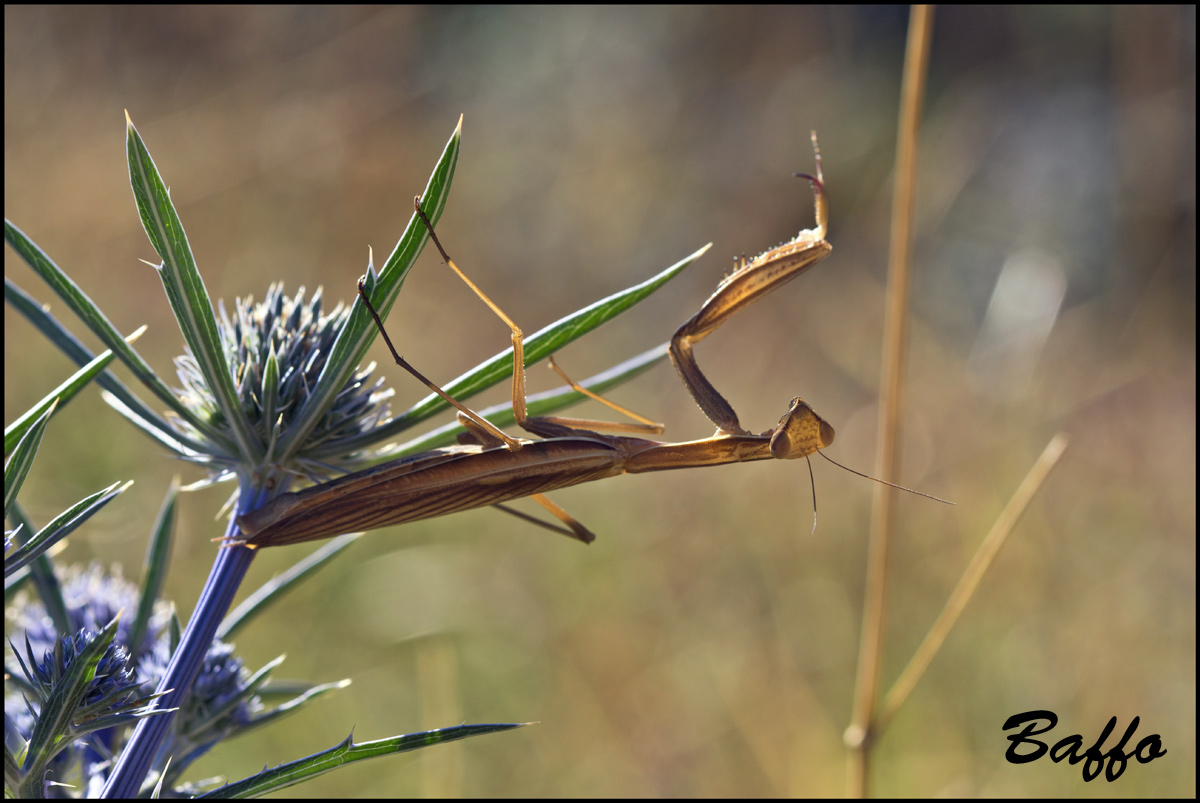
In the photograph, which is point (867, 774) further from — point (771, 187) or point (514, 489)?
point (771, 187)

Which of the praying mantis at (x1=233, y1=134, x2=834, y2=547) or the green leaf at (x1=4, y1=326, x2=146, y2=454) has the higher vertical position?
the green leaf at (x1=4, y1=326, x2=146, y2=454)

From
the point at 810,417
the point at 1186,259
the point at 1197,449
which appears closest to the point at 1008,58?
the point at 1186,259

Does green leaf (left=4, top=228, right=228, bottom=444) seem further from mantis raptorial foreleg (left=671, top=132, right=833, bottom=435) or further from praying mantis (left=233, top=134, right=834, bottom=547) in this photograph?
mantis raptorial foreleg (left=671, top=132, right=833, bottom=435)

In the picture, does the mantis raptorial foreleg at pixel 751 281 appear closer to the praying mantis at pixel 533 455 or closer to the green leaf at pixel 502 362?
the praying mantis at pixel 533 455

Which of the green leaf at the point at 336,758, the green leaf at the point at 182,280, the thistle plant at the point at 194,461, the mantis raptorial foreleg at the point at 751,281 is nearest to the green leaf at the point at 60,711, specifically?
the thistle plant at the point at 194,461

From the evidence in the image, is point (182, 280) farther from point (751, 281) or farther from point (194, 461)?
point (751, 281)

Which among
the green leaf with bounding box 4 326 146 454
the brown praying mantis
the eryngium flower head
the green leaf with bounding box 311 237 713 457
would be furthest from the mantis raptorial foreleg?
the green leaf with bounding box 4 326 146 454

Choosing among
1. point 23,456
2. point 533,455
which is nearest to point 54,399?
point 23,456
